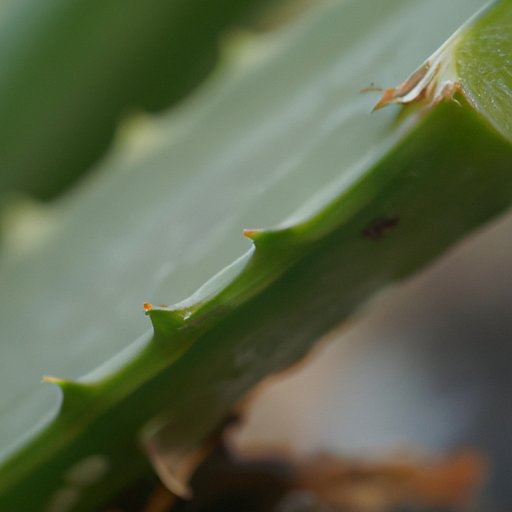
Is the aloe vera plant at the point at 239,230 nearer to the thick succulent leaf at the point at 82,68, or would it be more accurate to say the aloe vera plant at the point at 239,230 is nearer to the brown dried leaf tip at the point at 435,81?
the brown dried leaf tip at the point at 435,81

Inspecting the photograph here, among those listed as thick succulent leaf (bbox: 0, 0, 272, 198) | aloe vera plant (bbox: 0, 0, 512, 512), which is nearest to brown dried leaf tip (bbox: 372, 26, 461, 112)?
aloe vera plant (bbox: 0, 0, 512, 512)

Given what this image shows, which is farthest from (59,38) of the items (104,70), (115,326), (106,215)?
(115,326)

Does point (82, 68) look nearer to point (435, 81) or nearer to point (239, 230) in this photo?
point (239, 230)

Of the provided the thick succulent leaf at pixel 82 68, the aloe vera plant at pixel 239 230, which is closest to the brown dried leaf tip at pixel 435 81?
the aloe vera plant at pixel 239 230

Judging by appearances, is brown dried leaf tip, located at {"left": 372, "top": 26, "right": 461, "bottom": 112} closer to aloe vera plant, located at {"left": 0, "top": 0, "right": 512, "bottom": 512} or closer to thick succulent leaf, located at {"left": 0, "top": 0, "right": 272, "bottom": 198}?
aloe vera plant, located at {"left": 0, "top": 0, "right": 512, "bottom": 512}

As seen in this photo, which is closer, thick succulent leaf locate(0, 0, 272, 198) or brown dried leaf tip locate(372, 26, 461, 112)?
brown dried leaf tip locate(372, 26, 461, 112)

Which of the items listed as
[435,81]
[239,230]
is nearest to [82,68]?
[239,230]
